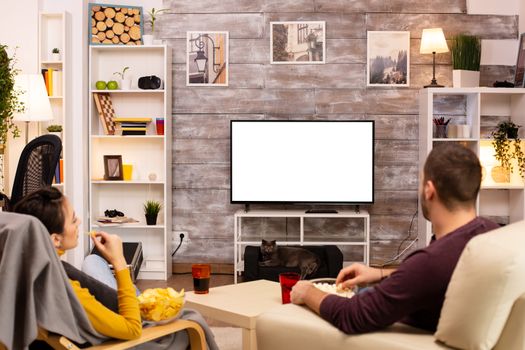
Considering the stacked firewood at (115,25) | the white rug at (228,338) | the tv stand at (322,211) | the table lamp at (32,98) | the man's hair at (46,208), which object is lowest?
the white rug at (228,338)

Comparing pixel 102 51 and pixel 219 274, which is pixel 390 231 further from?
pixel 102 51

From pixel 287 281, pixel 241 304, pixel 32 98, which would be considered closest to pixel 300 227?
pixel 32 98

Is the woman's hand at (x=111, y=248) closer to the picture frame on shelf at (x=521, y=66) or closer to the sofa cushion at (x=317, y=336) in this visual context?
the sofa cushion at (x=317, y=336)

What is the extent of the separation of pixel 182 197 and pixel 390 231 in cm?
178

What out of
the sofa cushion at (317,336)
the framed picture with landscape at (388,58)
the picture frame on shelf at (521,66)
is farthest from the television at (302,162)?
the sofa cushion at (317,336)

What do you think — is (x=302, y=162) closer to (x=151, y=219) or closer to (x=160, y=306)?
(x=151, y=219)

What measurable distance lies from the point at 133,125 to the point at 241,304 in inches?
125

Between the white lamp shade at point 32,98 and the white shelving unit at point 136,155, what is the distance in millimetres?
767

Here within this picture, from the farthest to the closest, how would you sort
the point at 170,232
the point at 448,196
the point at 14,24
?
the point at 170,232
the point at 14,24
the point at 448,196

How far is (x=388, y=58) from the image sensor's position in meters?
6.56

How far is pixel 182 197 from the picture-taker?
666cm

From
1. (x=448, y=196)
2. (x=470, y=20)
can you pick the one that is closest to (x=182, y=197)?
(x=470, y=20)

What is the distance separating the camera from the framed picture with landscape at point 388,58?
6551mm

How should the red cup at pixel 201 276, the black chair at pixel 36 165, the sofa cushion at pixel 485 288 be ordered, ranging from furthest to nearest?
the black chair at pixel 36 165
the red cup at pixel 201 276
the sofa cushion at pixel 485 288
